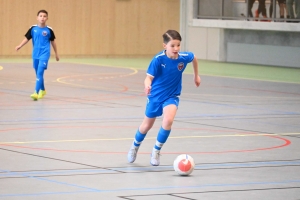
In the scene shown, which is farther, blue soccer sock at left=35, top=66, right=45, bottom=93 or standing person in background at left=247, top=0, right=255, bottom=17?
standing person in background at left=247, top=0, right=255, bottom=17

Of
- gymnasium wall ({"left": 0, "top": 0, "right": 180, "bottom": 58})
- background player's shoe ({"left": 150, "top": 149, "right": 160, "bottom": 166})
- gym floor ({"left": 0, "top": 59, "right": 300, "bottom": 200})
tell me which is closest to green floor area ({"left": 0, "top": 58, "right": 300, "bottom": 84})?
gymnasium wall ({"left": 0, "top": 0, "right": 180, "bottom": 58})

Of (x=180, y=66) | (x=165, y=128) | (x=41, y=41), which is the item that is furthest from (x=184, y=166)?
(x=41, y=41)

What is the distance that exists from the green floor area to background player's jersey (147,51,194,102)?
14285 millimetres

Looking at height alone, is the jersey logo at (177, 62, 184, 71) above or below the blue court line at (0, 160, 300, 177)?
Answer: above

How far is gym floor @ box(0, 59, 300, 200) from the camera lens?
795cm

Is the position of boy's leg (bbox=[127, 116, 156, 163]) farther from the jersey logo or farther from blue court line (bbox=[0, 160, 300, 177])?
the jersey logo

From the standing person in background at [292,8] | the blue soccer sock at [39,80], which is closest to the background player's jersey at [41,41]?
the blue soccer sock at [39,80]

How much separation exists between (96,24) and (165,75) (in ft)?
88.5

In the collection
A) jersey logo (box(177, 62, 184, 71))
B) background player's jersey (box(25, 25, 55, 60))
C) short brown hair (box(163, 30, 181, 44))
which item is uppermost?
short brown hair (box(163, 30, 181, 44))

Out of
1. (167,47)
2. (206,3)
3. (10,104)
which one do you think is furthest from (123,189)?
(206,3)

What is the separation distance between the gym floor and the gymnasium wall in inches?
469

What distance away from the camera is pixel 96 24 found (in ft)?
119

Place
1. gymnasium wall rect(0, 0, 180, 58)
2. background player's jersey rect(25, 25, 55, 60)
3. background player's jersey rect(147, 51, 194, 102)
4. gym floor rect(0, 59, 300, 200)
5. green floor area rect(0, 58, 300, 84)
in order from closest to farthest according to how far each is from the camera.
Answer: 1. gym floor rect(0, 59, 300, 200)
2. background player's jersey rect(147, 51, 194, 102)
3. background player's jersey rect(25, 25, 55, 60)
4. green floor area rect(0, 58, 300, 84)
5. gymnasium wall rect(0, 0, 180, 58)

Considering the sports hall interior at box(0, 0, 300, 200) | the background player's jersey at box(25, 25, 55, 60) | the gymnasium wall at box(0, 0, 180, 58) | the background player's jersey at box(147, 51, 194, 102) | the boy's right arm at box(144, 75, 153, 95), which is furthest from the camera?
the gymnasium wall at box(0, 0, 180, 58)
